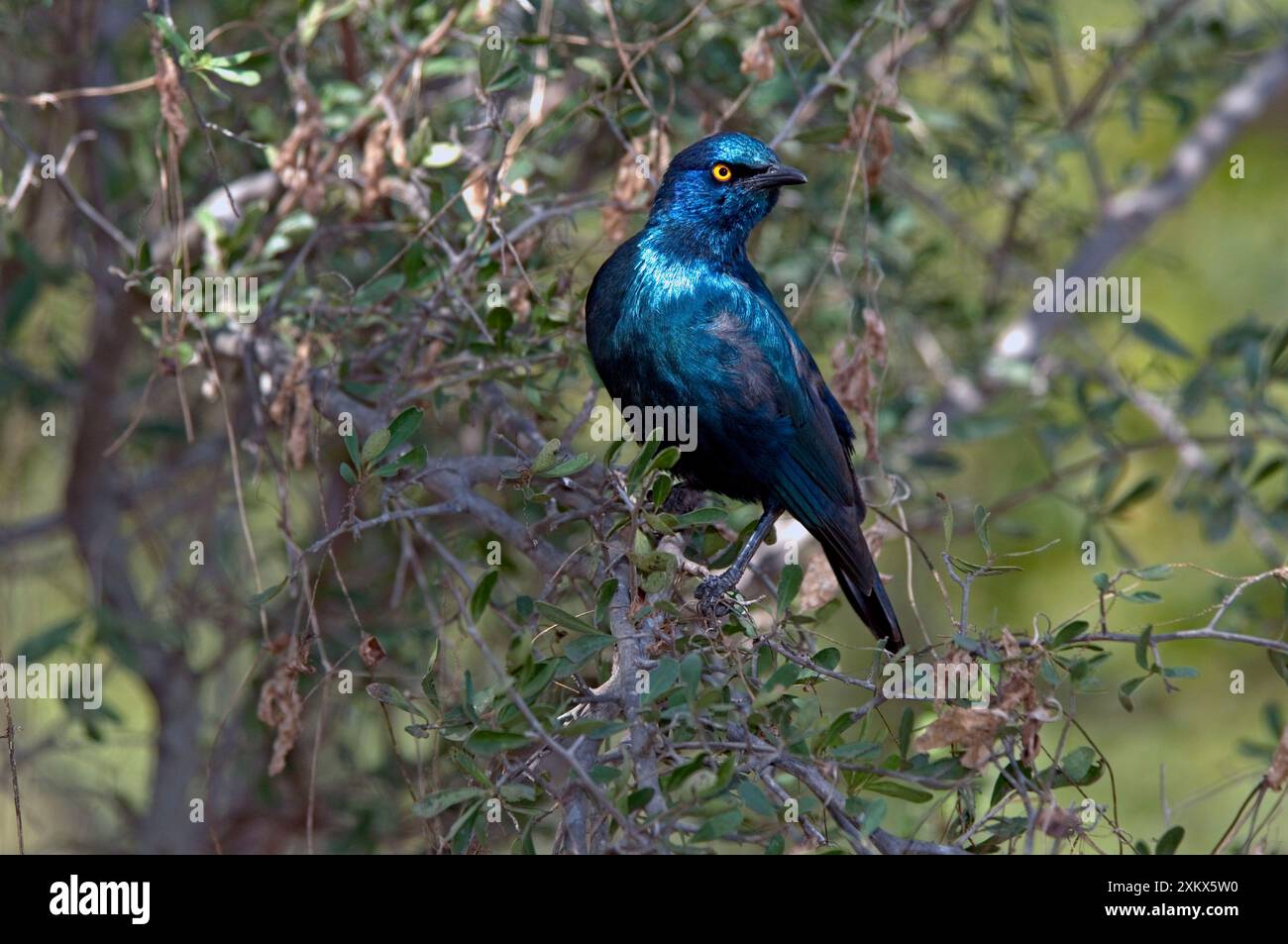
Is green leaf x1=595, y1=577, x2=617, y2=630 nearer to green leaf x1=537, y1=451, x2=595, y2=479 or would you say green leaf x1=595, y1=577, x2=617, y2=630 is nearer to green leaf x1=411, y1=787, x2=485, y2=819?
green leaf x1=537, y1=451, x2=595, y2=479

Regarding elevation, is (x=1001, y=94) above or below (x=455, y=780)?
above

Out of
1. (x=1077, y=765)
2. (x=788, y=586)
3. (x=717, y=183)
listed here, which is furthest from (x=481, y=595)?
(x=717, y=183)

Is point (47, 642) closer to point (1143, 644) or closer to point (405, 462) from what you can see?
point (405, 462)

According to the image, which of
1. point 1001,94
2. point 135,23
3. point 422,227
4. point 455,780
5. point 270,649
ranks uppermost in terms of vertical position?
point 135,23

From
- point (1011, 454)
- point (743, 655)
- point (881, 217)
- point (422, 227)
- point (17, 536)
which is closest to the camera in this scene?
point (743, 655)

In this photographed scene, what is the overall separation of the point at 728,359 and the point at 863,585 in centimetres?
73

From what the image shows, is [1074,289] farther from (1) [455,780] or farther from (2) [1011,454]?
(1) [455,780]

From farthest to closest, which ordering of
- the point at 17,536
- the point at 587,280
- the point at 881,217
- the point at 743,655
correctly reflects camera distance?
1. the point at 17,536
2. the point at 881,217
3. the point at 587,280
4. the point at 743,655

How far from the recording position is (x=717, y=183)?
4039 millimetres

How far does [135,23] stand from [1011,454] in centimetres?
456

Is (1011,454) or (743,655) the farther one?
(1011,454)

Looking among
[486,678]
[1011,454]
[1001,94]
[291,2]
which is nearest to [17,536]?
[486,678]

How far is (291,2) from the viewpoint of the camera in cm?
520

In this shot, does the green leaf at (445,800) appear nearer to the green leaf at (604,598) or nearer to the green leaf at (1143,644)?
the green leaf at (604,598)
